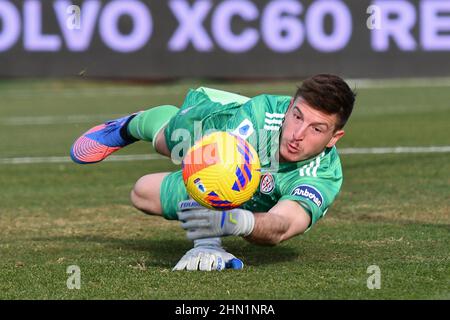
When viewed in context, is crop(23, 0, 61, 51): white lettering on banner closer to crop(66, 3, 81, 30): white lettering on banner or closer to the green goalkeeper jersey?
crop(66, 3, 81, 30): white lettering on banner

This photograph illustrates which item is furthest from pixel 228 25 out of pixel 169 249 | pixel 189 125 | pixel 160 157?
pixel 189 125

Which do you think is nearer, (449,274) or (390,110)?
(449,274)

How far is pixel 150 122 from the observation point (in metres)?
8.00

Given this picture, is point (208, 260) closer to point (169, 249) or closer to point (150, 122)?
point (169, 249)

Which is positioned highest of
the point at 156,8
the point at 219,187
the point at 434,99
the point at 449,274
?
the point at 219,187

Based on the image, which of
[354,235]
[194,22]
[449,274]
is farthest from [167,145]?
[194,22]

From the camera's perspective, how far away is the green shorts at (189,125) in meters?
7.15

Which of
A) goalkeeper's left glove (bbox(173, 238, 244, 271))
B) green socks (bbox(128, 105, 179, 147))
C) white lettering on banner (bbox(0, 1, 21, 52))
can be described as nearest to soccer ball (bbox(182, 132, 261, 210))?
goalkeeper's left glove (bbox(173, 238, 244, 271))

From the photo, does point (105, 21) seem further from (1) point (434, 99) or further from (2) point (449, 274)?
(2) point (449, 274)

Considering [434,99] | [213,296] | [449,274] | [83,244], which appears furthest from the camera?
[434,99]

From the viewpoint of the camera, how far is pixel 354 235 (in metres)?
8.17

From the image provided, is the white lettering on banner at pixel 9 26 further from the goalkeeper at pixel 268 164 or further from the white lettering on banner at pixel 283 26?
the goalkeeper at pixel 268 164

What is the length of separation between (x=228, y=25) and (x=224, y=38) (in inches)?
16.2

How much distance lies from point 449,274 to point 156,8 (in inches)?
721
